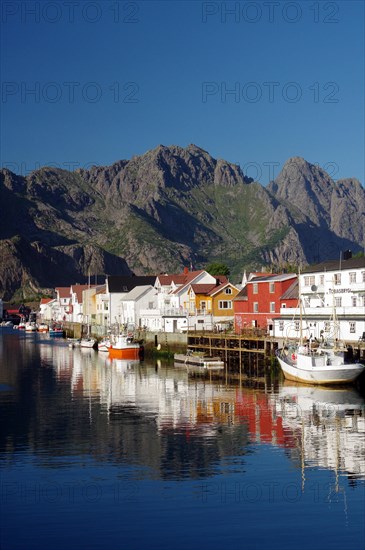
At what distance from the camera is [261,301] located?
10631 cm

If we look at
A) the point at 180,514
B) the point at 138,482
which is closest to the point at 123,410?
the point at 138,482

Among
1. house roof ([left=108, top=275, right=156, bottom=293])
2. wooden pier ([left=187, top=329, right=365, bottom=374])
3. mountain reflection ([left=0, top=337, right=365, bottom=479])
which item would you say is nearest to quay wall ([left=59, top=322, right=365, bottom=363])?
wooden pier ([left=187, top=329, right=365, bottom=374])

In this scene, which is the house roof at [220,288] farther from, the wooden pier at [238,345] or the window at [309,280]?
the window at [309,280]

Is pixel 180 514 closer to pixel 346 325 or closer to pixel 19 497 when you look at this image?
pixel 19 497

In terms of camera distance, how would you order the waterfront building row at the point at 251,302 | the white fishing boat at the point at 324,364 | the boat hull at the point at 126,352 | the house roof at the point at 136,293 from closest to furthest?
the white fishing boat at the point at 324,364 < the waterfront building row at the point at 251,302 < the boat hull at the point at 126,352 < the house roof at the point at 136,293

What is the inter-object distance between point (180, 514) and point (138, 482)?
5.50 m

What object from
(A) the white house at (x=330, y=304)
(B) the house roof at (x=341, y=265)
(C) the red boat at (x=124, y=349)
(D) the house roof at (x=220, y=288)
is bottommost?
(C) the red boat at (x=124, y=349)

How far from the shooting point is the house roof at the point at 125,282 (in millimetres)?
A: 166125

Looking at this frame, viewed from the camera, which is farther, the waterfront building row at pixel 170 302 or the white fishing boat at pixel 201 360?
the waterfront building row at pixel 170 302

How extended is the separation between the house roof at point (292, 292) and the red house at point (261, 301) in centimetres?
62

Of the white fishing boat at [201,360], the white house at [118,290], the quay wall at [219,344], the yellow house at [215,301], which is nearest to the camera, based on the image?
the quay wall at [219,344]

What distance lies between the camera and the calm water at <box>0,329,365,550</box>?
3259cm

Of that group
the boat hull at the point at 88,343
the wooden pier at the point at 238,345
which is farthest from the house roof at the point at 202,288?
the boat hull at the point at 88,343

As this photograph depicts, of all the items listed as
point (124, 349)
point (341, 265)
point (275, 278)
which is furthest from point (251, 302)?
point (341, 265)
